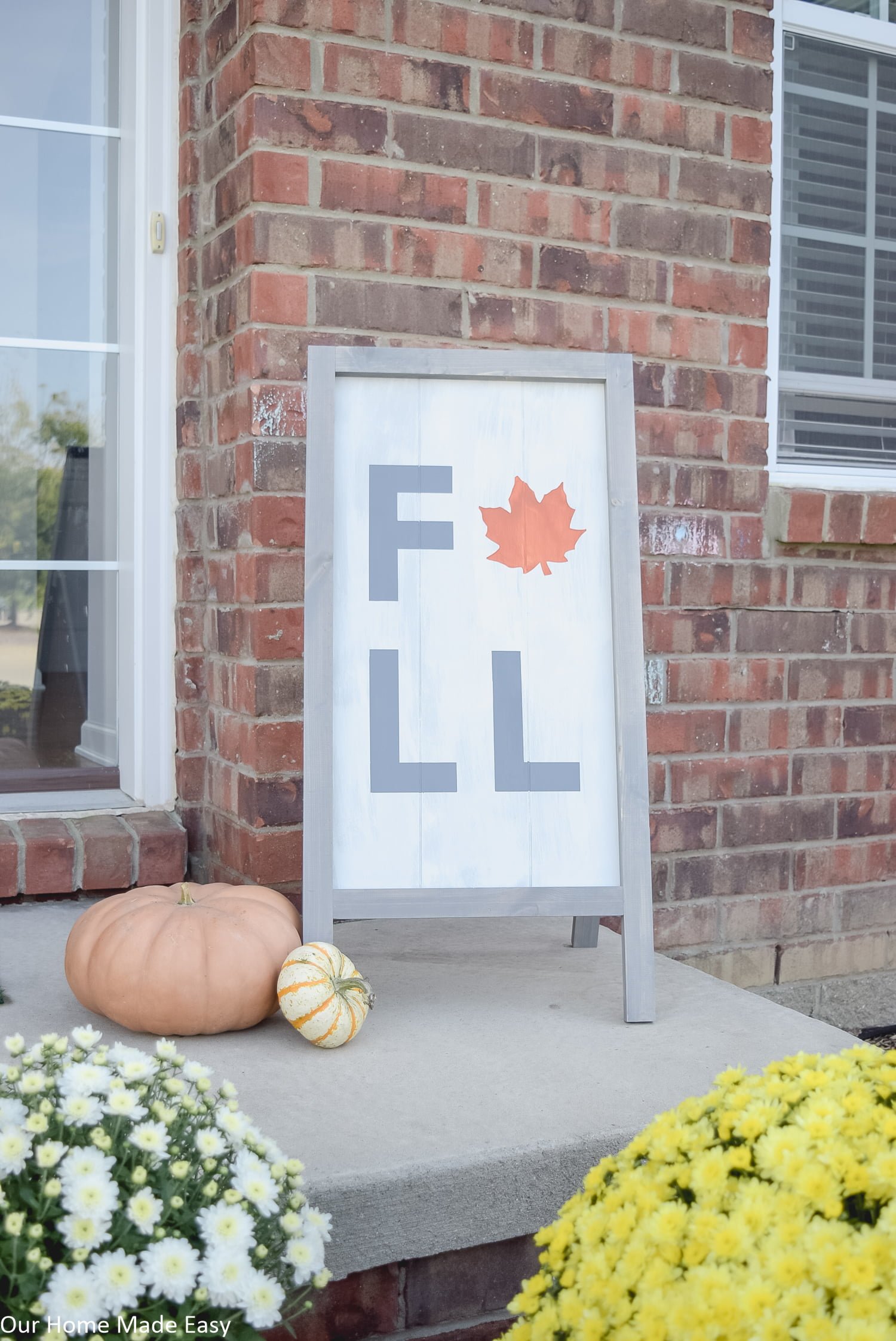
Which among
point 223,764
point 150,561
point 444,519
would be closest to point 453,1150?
point 444,519

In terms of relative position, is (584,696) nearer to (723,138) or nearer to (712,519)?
(712,519)

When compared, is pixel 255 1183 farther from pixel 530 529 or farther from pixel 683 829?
pixel 683 829

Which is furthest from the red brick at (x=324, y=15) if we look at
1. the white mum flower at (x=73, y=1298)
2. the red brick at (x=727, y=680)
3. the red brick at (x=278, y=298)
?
the white mum flower at (x=73, y=1298)

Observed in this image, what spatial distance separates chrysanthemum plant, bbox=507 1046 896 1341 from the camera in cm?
89

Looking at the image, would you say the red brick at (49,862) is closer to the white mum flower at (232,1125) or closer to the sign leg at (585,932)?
the sign leg at (585,932)

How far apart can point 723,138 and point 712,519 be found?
85cm

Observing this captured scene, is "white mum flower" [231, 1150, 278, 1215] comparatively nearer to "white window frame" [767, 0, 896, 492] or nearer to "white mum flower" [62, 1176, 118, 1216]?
"white mum flower" [62, 1176, 118, 1216]

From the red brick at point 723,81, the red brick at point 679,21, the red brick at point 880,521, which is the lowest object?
the red brick at point 880,521

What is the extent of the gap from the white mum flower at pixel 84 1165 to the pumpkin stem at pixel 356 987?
30.0 inches

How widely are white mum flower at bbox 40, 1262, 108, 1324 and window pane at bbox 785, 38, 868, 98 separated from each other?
3.01 metres

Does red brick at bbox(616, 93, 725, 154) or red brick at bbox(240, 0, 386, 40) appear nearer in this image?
red brick at bbox(240, 0, 386, 40)

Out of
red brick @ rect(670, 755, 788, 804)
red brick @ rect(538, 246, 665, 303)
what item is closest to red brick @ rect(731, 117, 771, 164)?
red brick @ rect(538, 246, 665, 303)

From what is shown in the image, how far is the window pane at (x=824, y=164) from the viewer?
3051mm

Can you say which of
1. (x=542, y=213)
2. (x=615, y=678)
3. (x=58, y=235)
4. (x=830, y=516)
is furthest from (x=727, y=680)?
(x=58, y=235)
